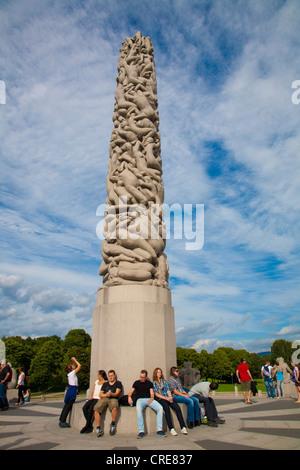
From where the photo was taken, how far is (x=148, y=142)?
1215cm

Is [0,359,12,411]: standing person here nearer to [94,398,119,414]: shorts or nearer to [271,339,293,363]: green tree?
[94,398,119,414]: shorts

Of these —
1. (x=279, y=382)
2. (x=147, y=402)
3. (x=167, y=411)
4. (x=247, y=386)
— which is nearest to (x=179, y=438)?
(x=167, y=411)

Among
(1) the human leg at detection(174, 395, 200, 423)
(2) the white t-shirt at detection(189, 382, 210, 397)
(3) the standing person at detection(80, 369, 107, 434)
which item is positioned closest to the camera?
(3) the standing person at detection(80, 369, 107, 434)

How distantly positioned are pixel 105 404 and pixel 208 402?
284cm

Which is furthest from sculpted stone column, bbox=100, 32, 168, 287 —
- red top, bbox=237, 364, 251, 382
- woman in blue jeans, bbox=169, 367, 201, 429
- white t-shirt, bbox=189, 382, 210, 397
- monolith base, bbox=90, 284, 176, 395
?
red top, bbox=237, 364, 251, 382

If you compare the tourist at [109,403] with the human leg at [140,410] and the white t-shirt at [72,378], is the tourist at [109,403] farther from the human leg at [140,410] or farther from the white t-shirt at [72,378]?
the white t-shirt at [72,378]

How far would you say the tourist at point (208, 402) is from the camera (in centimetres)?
834

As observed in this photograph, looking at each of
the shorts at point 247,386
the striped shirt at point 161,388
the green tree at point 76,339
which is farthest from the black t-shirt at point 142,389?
the green tree at point 76,339

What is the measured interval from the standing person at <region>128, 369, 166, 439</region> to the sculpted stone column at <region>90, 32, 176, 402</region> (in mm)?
1125

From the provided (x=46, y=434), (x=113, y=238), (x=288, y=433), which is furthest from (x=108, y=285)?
(x=288, y=433)

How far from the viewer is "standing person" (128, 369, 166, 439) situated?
23.8ft

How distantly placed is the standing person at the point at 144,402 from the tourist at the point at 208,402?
142 centimetres
